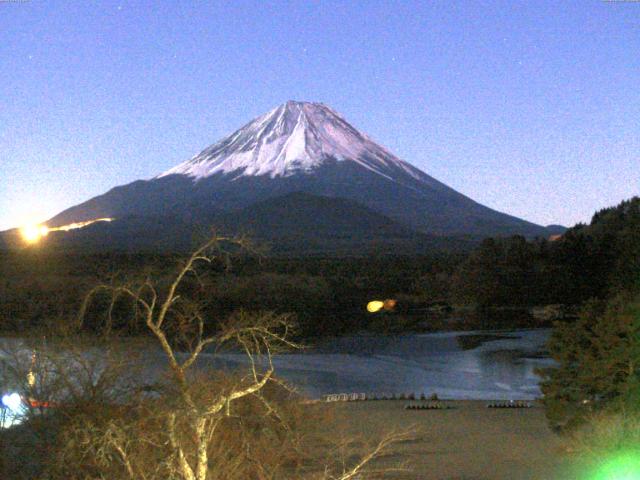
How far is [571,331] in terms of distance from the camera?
12266 mm

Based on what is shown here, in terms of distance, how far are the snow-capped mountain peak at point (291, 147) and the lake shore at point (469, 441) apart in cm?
9905

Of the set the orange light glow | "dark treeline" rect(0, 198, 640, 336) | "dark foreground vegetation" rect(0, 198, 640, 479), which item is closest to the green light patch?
"dark foreground vegetation" rect(0, 198, 640, 479)

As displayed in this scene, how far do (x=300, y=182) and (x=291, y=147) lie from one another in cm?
643

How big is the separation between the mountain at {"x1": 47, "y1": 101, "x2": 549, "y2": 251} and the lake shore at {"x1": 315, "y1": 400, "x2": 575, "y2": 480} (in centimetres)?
8437

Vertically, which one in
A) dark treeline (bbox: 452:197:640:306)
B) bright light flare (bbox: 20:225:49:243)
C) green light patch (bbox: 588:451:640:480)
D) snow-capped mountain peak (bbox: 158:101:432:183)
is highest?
snow-capped mountain peak (bbox: 158:101:432:183)

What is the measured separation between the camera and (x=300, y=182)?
370 feet

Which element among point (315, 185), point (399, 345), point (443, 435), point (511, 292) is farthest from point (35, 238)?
point (315, 185)

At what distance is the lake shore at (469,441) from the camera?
10.5 m

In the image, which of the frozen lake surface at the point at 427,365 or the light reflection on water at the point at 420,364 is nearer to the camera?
→ the light reflection on water at the point at 420,364

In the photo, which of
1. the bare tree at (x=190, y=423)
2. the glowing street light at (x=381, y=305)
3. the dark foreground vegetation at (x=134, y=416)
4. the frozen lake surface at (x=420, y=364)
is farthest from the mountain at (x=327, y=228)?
the bare tree at (x=190, y=423)

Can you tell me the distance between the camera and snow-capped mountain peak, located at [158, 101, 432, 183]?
114938 millimetres

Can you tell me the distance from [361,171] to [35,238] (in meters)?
106

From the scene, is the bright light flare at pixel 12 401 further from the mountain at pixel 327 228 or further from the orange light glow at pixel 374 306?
the mountain at pixel 327 228

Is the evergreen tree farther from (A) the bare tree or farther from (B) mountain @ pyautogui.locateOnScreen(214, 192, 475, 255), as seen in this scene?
(B) mountain @ pyautogui.locateOnScreen(214, 192, 475, 255)
